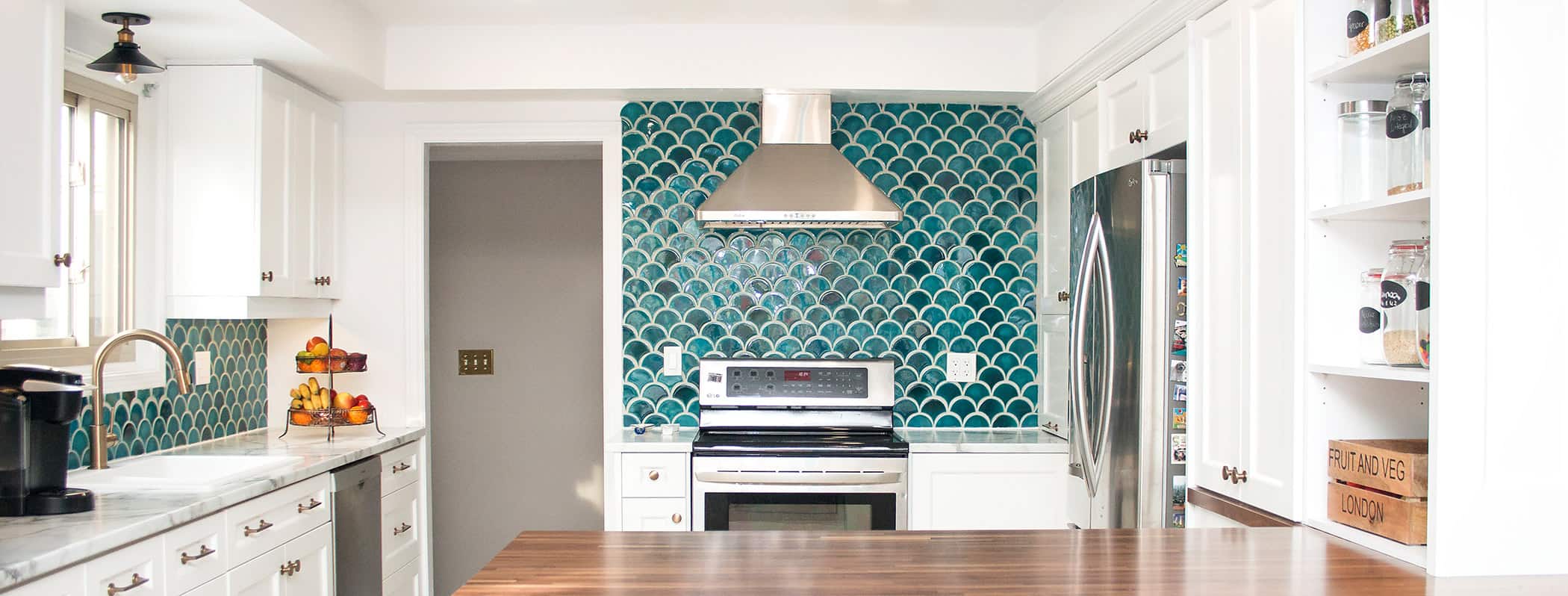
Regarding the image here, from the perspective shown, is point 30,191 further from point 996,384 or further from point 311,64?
point 996,384

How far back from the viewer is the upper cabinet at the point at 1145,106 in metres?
2.57

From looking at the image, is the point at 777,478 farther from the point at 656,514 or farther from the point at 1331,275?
the point at 1331,275

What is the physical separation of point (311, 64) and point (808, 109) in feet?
5.53

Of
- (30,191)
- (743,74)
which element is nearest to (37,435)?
(30,191)

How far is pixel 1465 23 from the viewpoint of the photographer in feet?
4.99

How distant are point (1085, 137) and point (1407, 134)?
5.61ft

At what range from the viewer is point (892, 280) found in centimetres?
387

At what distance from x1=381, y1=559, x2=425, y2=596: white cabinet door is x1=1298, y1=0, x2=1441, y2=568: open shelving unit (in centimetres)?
284

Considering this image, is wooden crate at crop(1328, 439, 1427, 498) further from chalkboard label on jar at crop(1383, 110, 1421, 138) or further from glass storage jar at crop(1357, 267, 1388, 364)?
chalkboard label on jar at crop(1383, 110, 1421, 138)

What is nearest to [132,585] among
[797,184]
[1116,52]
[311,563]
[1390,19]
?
[311,563]

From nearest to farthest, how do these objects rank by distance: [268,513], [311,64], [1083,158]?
[268,513]
[311,64]
[1083,158]

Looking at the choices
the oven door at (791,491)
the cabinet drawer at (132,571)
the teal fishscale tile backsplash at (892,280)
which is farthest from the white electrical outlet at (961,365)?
the cabinet drawer at (132,571)

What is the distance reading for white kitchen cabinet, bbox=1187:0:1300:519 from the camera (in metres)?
1.95


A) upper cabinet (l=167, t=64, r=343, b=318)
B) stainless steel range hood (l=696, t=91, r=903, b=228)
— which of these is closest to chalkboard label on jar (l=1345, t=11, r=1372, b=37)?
stainless steel range hood (l=696, t=91, r=903, b=228)
